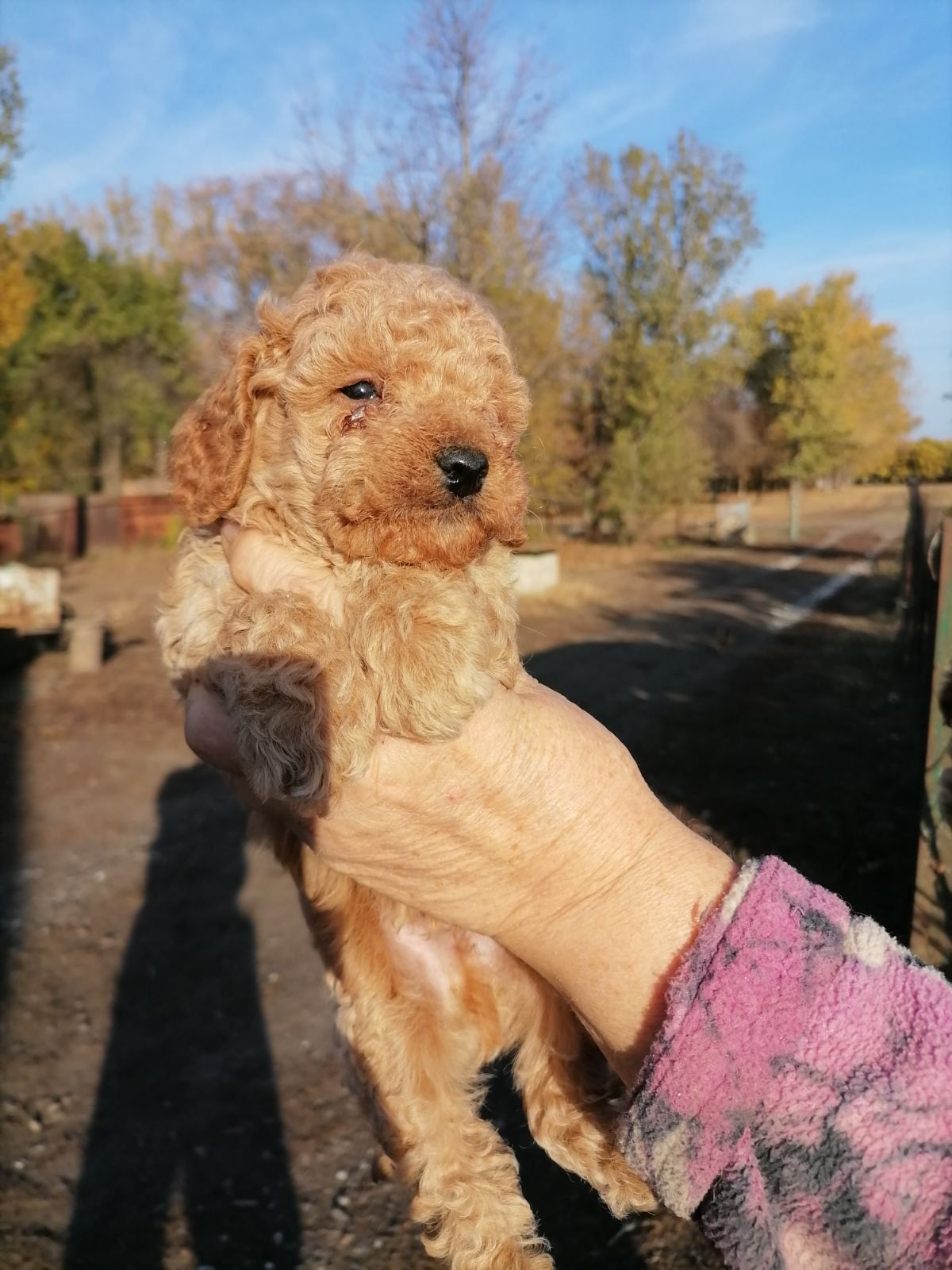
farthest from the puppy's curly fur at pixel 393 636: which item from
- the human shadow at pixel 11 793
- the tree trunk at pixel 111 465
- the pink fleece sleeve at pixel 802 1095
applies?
the tree trunk at pixel 111 465

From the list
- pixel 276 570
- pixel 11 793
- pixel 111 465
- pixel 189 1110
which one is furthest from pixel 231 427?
pixel 111 465

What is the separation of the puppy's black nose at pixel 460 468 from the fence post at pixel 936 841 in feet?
11.4

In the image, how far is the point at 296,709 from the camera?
2.14 metres

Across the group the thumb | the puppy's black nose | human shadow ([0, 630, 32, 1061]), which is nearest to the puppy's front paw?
the thumb

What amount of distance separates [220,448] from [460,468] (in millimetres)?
900

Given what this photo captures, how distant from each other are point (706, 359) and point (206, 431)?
36769mm

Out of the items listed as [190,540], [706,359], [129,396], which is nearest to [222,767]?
[190,540]

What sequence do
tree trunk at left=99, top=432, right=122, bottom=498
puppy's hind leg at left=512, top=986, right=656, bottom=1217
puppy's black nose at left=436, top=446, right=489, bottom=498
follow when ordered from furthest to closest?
tree trunk at left=99, top=432, right=122, bottom=498, puppy's hind leg at left=512, top=986, right=656, bottom=1217, puppy's black nose at left=436, top=446, right=489, bottom=498

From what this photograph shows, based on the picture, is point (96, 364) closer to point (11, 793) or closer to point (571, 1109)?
point (11, 793)

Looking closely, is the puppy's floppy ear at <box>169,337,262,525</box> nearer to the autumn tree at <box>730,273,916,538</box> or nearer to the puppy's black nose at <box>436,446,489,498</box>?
the puppy's black nose at <box>436,446,489,498</box>

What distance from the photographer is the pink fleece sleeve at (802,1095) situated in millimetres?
1649

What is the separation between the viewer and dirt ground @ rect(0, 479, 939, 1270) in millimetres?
4145

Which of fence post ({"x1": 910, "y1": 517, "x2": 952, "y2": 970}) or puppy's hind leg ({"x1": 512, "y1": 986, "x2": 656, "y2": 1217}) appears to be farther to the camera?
fence post ({"x1": 910, "y1": 517, "x2": 952, "y2": 970})

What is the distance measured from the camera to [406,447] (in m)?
2.38
